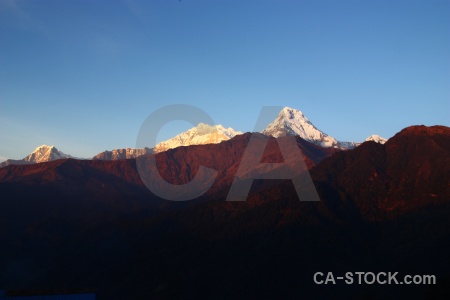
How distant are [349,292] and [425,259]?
24638 millimetres

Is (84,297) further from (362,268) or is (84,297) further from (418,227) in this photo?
(418,227)

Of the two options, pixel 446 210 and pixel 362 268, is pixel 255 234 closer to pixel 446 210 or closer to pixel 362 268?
pixel 362 268

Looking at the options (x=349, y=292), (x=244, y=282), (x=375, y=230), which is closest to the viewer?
(x=349, y=292)

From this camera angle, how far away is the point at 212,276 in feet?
561

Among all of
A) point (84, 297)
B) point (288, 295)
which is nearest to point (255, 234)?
point (288, 295)

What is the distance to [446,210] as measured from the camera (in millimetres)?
179250

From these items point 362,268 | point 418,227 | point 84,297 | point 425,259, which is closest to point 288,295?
point 362,268

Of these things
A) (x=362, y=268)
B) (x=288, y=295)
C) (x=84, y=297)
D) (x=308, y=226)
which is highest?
(x=308, y=226)

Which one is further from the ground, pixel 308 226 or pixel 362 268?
pixel 308 226

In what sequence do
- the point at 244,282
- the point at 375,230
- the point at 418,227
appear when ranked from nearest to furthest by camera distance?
the point at 244,282
the point at 418,227
the point at 375,230

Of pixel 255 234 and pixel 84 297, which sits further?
pixel 255 234

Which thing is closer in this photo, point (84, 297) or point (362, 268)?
point (84, 297)

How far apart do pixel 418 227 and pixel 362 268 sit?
89.1 ft

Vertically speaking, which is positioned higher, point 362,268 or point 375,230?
point 375,230
